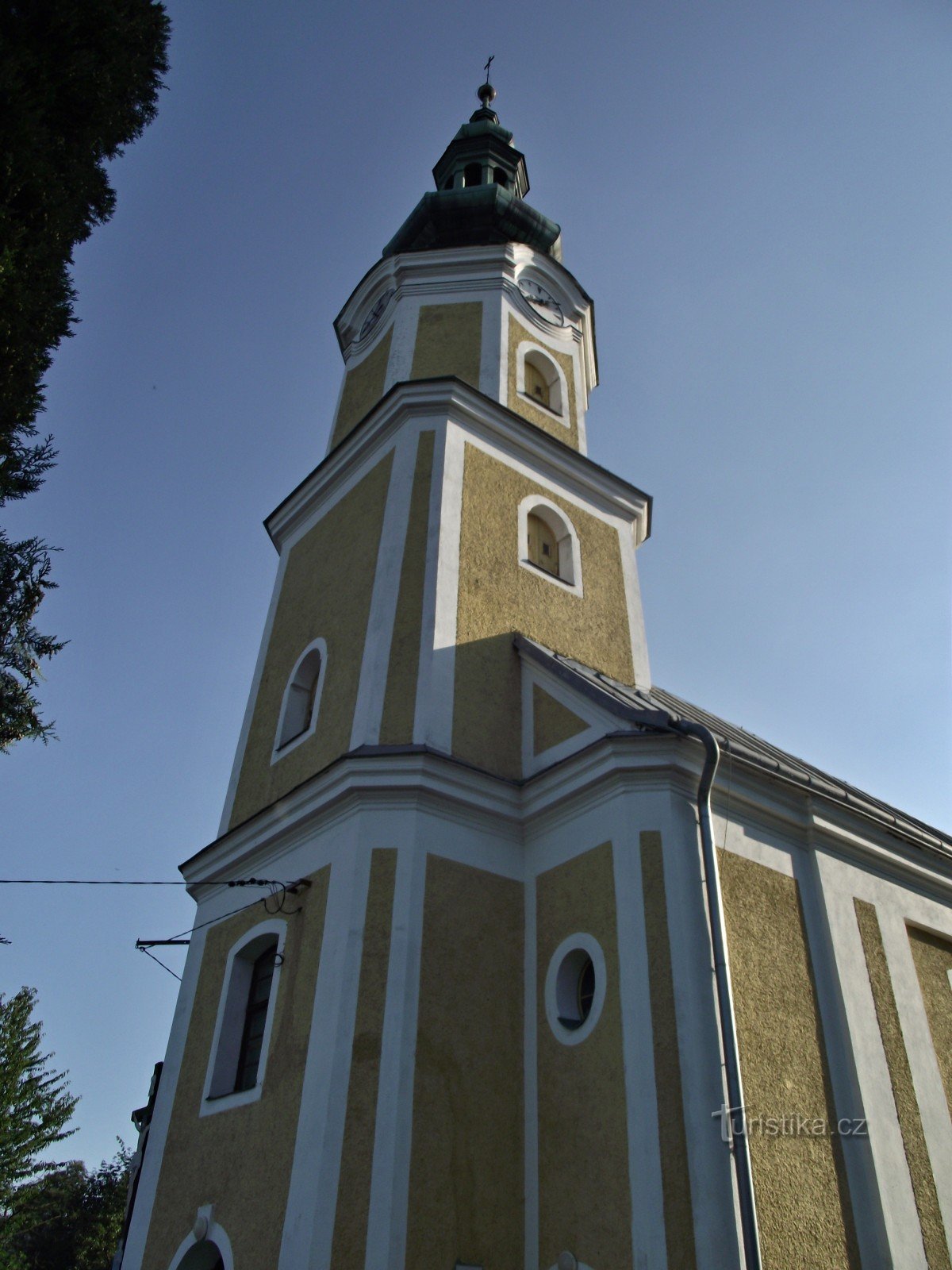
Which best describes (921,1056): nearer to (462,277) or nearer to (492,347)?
(492,347)

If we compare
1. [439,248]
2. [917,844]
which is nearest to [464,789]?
[917,844]

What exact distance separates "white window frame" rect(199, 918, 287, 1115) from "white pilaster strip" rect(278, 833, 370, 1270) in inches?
34.1

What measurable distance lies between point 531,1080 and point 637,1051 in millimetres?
1287

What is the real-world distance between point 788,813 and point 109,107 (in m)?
7.77

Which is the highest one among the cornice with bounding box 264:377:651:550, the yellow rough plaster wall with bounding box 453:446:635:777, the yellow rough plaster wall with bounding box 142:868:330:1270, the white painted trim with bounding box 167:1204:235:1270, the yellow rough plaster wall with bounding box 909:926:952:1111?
the cornice with bounding box 264:377:651:550

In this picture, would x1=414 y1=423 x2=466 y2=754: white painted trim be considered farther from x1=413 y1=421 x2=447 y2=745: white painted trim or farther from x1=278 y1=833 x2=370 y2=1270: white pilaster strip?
x1=278 y1=833 x2=370 y2=1270: white pilaster strip

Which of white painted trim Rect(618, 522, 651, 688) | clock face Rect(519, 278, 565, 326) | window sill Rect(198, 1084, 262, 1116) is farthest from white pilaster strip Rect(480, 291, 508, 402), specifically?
window sill Rect(198, 1084, 262, 1116)

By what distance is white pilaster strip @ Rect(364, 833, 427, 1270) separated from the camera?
6742mm

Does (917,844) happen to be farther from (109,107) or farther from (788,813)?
(109,107)

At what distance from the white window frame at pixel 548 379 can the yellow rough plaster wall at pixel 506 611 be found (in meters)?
1.89

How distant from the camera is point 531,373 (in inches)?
576

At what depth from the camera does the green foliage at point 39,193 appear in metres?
5.86

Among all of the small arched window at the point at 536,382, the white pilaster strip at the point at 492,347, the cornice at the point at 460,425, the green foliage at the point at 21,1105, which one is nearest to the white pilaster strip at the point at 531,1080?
the cornice at the point at 460,425

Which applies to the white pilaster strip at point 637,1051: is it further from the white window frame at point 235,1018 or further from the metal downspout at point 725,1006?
the white window frame at point 235,1018
